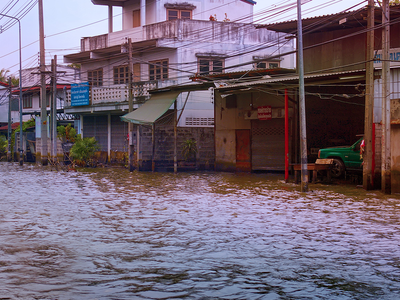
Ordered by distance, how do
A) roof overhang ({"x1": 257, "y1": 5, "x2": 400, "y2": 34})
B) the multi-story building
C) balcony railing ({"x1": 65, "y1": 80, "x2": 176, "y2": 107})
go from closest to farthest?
roof overhang ({"x1": 257, "y1": 5, "x2": 400, "y2": 34}) → balcony railing ({"x1": 65, "y1": 80, "x2": 176, "y2": 107}) → the multi-story building

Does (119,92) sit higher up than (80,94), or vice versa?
(80,94)

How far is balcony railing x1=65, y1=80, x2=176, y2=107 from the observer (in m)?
29.7

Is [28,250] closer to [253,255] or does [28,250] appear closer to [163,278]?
[163,278]

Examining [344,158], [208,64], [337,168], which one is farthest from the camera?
[208,64]

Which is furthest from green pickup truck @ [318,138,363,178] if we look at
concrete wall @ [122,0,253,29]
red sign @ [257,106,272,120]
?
concrete wall @ [122,0,253,29]

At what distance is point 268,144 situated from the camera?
2614 cm

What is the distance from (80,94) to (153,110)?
10625 millimetres

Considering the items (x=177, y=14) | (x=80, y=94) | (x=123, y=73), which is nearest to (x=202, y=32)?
(x=177, y=14)

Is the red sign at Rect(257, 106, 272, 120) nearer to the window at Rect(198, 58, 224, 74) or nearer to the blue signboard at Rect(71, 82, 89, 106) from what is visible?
the window at Rect(198, 58, 224, 74)

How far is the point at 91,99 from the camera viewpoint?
34406 millimetres

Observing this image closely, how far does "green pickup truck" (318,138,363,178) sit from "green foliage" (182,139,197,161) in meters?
9.69

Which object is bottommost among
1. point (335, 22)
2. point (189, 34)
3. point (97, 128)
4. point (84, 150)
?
point (84, 150)

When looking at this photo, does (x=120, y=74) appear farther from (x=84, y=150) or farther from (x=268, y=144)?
(x=268, y=144)

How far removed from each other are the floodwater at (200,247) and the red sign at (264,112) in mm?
9581
